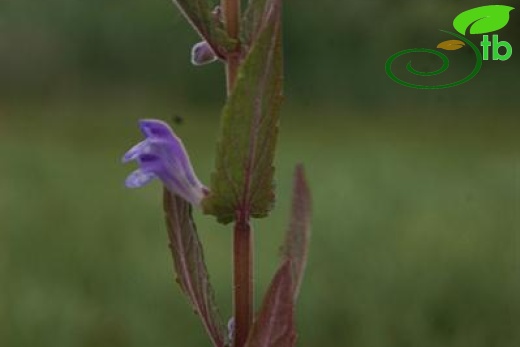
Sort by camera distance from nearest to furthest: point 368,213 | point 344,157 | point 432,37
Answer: point 368,213 < point 344,157 < point 432,37

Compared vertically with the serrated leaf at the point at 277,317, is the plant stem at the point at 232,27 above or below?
above

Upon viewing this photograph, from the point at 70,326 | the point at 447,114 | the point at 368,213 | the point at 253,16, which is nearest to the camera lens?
the point at 253,16

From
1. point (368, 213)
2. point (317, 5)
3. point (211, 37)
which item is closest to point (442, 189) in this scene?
point (368, 213)

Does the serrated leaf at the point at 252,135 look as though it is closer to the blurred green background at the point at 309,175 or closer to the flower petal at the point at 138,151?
the flower petal at the point at 138,151

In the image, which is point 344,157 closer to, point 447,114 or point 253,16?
point 447,114

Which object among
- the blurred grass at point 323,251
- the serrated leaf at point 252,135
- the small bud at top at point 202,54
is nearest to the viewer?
the serrated leaf at point 252,135

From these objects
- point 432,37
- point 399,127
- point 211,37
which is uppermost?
point 211,37

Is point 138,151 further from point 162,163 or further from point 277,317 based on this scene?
point 277,317

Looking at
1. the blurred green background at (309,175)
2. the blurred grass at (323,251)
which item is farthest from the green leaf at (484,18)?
the blurred grass at (323,251)

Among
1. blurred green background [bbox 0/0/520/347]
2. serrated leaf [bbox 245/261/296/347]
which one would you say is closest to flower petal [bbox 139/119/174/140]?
serrated leaf [bbox 245/261/296/347]
